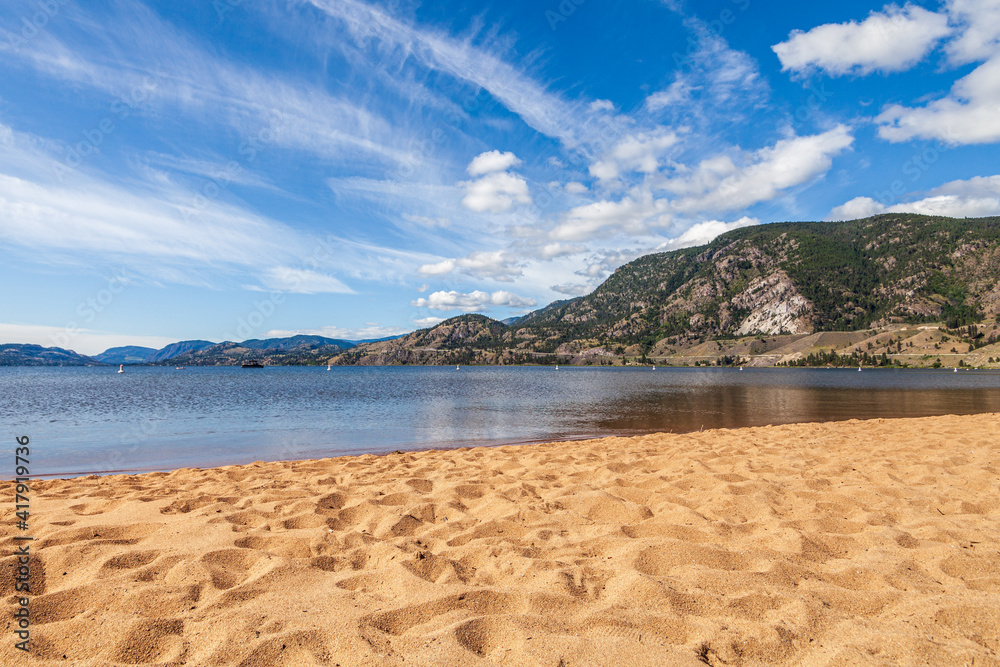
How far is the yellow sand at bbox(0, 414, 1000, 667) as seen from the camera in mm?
3760

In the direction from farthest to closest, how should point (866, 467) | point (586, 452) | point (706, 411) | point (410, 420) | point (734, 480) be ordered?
point (706, 411) → point (410, 420) → point (586, 452) → point (866, 467) → point (734, 480)

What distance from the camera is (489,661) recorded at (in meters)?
3.58

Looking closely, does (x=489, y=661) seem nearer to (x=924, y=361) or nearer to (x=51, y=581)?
(x=51, y=581)

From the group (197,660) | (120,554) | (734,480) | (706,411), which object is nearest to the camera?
(197,660)

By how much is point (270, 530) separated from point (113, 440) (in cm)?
2052

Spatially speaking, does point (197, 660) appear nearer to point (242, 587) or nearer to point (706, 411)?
point (242, 587)

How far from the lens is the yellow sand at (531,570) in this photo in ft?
12.3

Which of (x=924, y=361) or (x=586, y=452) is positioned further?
(x=924, y=361)

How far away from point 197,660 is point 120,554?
2953 millimetres

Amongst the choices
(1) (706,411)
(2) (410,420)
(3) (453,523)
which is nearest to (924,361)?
(1) (706,411)

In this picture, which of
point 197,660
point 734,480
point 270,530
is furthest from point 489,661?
point 734,480

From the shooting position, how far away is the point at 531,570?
520cm

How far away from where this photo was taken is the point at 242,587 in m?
4.82

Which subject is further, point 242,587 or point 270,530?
point 270,530
